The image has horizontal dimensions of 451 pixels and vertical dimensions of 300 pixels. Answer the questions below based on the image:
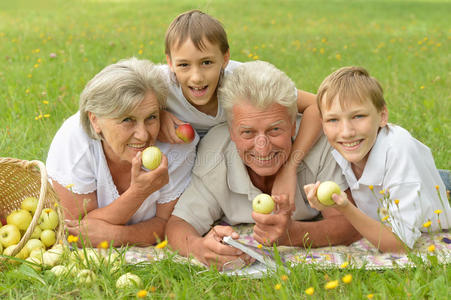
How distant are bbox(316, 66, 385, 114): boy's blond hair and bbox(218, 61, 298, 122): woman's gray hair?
25cm

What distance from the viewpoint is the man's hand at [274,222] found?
301cm

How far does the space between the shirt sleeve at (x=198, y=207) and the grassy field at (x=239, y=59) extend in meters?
0.68

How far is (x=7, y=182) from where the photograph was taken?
3631 millimetres

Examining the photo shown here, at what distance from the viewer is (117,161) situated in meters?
3.57

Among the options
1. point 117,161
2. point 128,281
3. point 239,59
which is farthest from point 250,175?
point 239,59

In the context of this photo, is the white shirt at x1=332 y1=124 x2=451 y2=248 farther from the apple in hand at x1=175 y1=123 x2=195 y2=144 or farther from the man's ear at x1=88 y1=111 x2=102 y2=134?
the man's ear at x1=88 y1=111 x2=102 y2=134

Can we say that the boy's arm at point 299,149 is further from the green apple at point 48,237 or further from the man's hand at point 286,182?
the green apple at point 48,237

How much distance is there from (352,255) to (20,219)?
2.10 meters

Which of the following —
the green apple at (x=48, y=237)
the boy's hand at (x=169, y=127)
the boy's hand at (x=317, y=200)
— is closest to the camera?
the boy's hand at (x=317, y=200)

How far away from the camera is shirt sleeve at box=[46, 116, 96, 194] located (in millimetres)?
3457

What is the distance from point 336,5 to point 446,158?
14.1 metres

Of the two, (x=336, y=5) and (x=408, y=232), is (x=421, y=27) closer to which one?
(x=336, y=5)

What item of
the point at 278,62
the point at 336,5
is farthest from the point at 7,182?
the point at 336,5

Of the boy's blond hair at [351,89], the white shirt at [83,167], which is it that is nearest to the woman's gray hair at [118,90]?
the white shirt at [83,167]
